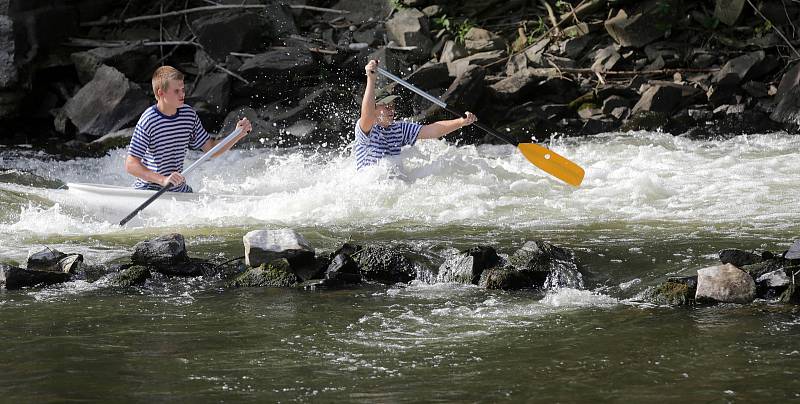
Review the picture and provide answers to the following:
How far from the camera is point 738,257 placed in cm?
513

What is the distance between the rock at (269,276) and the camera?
549 centimetres

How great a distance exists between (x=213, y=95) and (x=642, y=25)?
5072 mm

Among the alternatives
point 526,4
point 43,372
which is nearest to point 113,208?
point 43,372

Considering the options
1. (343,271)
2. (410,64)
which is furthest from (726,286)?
(410,64)

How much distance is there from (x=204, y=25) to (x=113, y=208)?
6017 millimetres

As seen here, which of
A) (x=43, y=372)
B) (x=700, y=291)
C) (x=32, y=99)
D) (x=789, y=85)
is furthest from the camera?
(x=32, y=99)

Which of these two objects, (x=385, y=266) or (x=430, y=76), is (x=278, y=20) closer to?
(x=430, y=76)

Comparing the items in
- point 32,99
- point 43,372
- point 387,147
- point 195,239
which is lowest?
point 43,372

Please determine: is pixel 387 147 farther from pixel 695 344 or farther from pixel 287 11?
pixel 287 11

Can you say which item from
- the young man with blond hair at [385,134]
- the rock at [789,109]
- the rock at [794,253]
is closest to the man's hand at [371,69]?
the young man with blond hair at [385,134]

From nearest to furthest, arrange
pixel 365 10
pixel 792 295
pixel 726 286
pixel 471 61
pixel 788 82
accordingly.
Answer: pixel 792 295, pixel 726 286, pixel 788 82, pixel 471 61, pixel 365 10

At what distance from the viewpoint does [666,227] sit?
21.2 feet

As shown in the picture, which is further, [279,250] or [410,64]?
[410,64]

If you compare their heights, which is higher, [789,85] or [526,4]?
[526,4]
